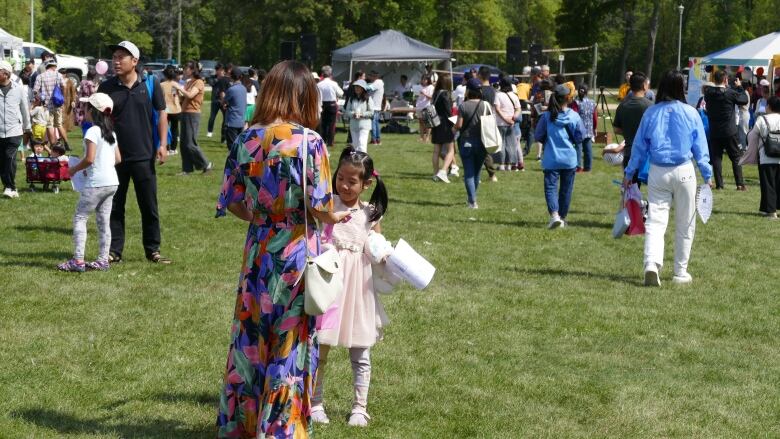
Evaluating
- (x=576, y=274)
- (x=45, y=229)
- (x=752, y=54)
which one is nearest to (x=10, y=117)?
(x=45, y=229)

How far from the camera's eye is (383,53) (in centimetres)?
3672

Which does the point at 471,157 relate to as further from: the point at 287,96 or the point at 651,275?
the point at 287,96

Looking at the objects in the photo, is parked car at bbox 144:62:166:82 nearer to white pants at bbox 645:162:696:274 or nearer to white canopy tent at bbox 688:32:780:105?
white pants at bbox 645:162:696:274

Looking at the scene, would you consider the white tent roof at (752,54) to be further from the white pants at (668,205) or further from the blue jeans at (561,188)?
the white pants at (668,205)

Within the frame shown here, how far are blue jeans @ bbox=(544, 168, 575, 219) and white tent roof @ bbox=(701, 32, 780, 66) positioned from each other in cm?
2420

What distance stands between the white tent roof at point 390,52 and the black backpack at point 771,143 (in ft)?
72.3

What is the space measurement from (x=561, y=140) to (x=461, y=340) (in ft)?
19.1

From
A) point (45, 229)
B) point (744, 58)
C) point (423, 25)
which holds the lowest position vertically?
point (45, 229)

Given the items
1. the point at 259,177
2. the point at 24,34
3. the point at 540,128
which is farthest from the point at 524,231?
the point at 24,34

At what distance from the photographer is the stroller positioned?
16125mm

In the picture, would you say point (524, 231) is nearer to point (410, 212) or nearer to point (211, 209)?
point (410, 212)

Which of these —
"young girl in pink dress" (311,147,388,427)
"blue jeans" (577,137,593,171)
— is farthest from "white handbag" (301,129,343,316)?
"blue jeans" (577,137,593,171)

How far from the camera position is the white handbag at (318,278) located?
4988 mm

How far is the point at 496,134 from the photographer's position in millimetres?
14992
